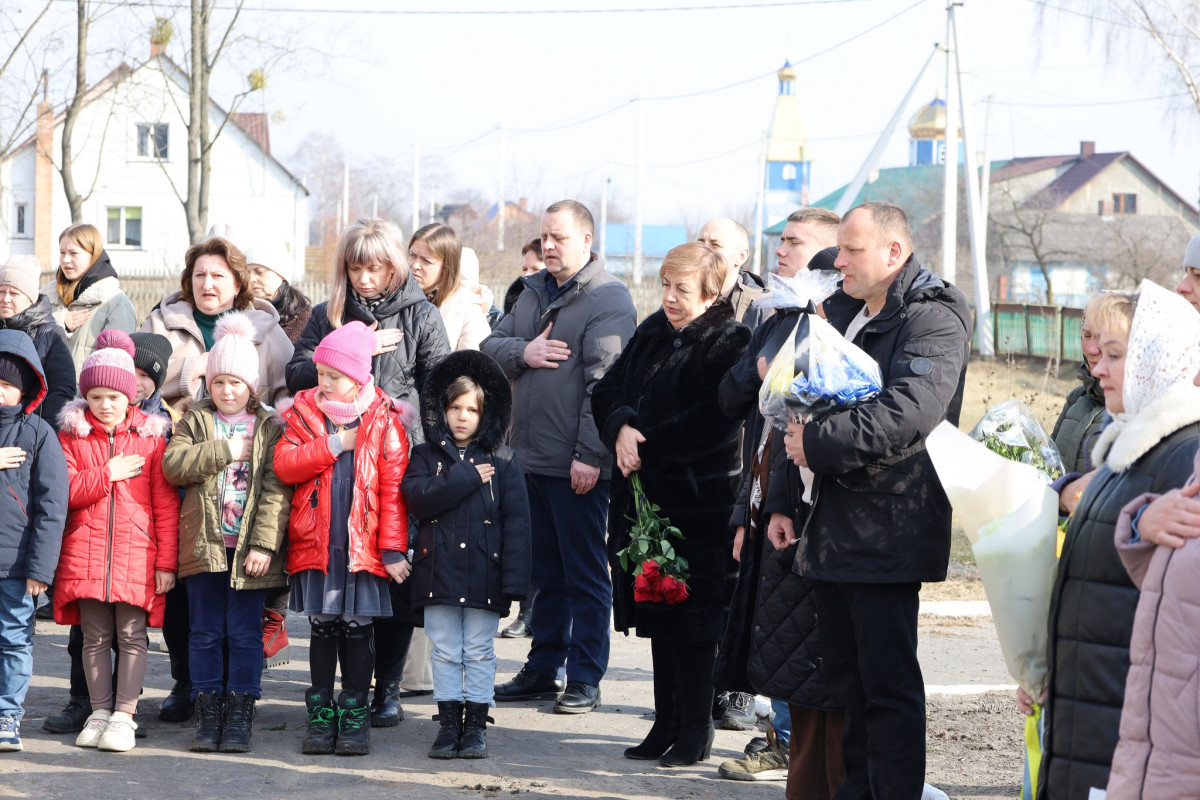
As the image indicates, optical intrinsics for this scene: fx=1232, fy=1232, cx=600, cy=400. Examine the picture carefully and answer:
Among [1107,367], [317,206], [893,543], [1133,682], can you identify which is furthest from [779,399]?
[317,206]

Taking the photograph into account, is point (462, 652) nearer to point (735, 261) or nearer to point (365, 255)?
A: point (365, 255)

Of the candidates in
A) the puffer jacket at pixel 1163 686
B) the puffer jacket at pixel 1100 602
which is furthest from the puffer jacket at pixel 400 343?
the puffer jacket at pixel 1163 686

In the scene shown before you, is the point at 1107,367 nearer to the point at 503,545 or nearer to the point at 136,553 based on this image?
the point at 503,545

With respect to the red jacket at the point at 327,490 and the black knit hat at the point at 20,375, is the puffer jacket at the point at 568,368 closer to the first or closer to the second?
the red jacket at the point at 327,490

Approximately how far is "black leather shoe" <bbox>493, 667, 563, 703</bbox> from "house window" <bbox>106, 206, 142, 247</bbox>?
4357 cm

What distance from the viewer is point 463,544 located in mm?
5195

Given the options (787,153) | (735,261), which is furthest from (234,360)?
(787,153)

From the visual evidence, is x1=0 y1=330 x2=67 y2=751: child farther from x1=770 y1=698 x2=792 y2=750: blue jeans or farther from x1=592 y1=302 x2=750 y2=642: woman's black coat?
x1=770 y1=698 x2=792 y2=750: blue jeans

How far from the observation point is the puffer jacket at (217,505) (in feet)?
17.0

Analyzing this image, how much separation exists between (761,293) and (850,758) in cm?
257

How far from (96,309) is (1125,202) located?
69.2 metres

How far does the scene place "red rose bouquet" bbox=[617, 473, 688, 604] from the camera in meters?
5.12

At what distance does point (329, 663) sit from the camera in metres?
5.23

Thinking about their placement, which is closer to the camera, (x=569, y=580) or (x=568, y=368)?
(x=569, y=580)
